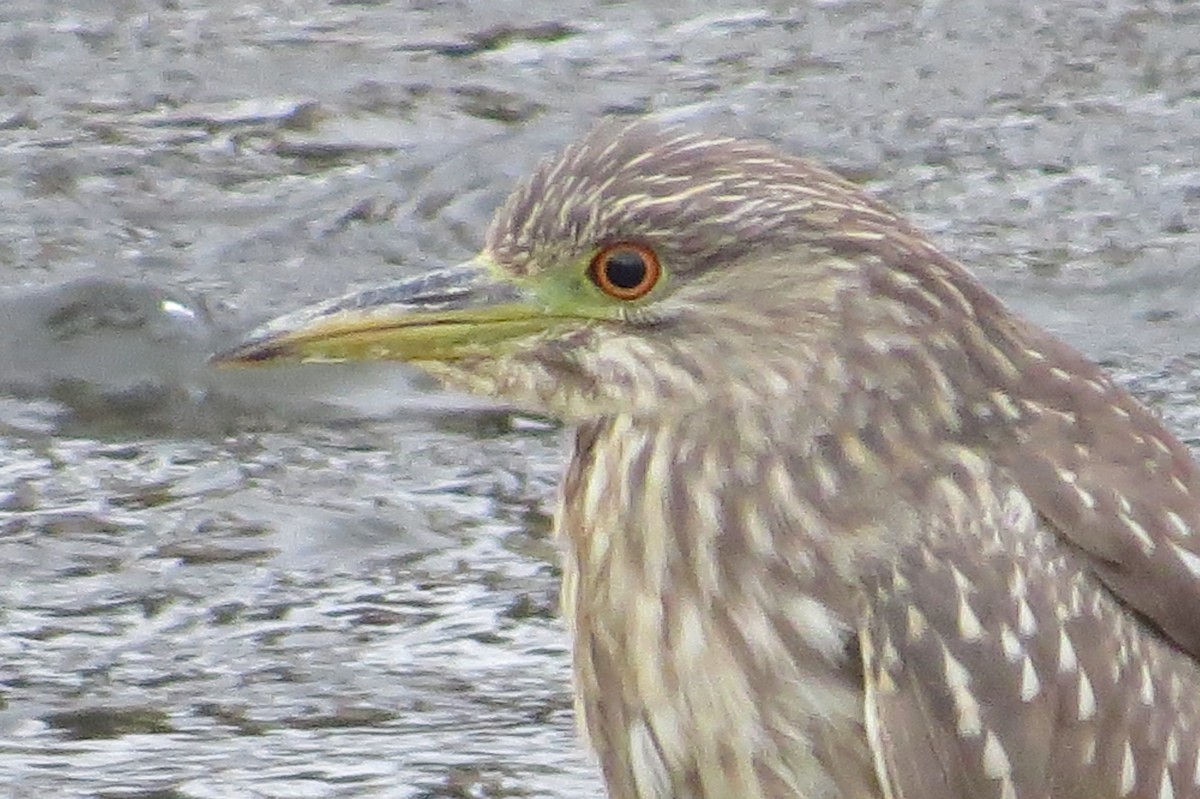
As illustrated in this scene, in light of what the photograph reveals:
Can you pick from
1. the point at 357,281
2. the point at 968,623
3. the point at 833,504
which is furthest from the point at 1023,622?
the point at 357,281

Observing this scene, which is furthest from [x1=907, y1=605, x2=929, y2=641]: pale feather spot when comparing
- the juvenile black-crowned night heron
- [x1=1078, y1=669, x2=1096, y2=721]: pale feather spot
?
[x1=1078, y1=669, x2=1096, y2=721]: pale feather spot

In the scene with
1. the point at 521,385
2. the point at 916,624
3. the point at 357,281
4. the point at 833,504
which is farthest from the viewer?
the point at 357,281

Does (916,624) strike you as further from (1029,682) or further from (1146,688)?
(1146,688)

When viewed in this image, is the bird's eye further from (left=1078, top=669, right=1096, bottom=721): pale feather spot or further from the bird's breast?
(left=1078, top=669, right=1096, bottom=721): pale feather spot

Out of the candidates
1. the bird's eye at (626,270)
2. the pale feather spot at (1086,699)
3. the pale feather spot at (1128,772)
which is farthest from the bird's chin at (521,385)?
the pale feather spot at (1128,772)

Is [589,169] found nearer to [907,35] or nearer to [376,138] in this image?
[376,138]

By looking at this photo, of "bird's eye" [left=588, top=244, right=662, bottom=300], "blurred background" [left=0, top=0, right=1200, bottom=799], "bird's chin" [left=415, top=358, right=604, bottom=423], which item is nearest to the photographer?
"bird's eye" [left=588, top=244, right=662, bottom=300]

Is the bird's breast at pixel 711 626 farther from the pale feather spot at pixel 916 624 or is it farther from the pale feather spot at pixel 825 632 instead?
the pale feather spot at pixel 916 624
